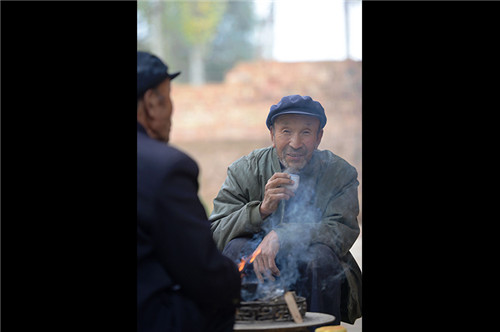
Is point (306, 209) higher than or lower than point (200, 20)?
lower

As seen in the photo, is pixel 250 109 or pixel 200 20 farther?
pixel 200 20

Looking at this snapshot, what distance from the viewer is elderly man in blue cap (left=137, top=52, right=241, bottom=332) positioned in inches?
118

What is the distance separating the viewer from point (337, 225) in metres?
4.61

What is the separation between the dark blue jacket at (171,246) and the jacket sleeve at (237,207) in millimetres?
1441

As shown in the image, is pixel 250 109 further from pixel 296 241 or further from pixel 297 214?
pixel 296 241

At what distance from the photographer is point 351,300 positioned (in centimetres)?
462

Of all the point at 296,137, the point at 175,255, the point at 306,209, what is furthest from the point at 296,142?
the point at 175,255

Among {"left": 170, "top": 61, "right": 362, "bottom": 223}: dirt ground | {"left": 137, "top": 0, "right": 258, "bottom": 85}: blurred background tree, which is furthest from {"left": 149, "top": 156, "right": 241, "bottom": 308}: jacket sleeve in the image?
{"left": 137, "top": 0, "right": 258, "bottom": 85}: blurred background tree

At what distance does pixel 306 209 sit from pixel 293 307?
47.5 inches

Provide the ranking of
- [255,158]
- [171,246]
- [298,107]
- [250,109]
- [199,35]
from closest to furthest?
[171,246] → [298,107] → [255,158] → [250,109] → [199,35]

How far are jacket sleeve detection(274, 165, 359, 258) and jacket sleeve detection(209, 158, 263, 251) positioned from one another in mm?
211

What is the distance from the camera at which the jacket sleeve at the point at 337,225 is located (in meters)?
4.57

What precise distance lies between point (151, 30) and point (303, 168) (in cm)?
269
